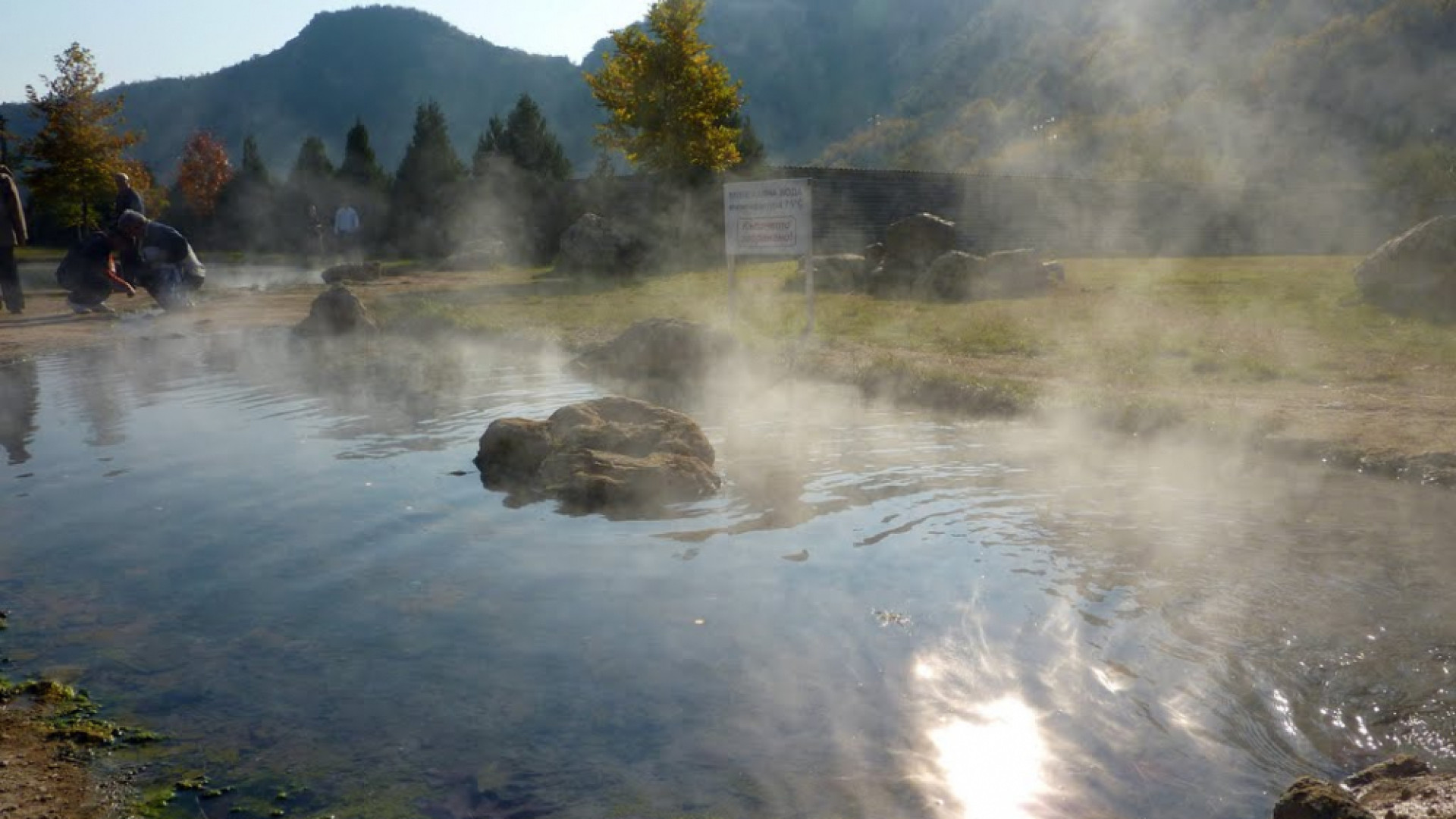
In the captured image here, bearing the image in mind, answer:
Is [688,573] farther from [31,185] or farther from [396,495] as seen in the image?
[31,185]

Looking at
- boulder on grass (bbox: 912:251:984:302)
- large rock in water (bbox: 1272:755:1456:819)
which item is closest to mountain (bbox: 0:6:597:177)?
boulder on grass (bbox: 912:251:984:302)

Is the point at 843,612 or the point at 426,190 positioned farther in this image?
the point at 426,190

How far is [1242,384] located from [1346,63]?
20.3 m

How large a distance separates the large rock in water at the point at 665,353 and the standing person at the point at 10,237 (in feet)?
26.4

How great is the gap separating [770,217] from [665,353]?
305 cm

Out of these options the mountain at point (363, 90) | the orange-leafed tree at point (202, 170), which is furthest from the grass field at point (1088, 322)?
the mountain at point (363, 90)

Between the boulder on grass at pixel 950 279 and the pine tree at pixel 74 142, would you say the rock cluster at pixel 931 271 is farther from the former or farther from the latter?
the pine tree at pixel 74 142

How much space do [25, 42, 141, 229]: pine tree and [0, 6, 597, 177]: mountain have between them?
4467 inches

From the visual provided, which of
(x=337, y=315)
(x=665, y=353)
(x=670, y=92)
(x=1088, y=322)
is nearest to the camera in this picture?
(x=665, y=353)

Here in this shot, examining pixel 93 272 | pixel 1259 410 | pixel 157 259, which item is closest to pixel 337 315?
pixel 157 259

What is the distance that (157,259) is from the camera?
1438 centimetres

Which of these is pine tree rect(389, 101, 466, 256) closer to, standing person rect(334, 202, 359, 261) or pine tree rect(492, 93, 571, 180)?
pine tree rect(492, 93, 571, 180)

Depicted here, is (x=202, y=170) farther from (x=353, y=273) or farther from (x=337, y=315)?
(x=337, y=315)

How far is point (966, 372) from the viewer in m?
8.16
